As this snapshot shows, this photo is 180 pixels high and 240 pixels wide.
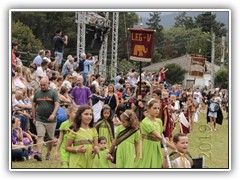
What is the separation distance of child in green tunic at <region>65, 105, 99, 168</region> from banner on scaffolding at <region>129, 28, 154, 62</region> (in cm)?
347

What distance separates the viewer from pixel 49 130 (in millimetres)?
12211

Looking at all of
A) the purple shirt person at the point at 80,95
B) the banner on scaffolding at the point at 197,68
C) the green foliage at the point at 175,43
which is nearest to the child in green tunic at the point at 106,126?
the purple shirt person at the point at 80,95

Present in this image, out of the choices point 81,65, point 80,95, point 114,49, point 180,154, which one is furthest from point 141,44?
point 114,49

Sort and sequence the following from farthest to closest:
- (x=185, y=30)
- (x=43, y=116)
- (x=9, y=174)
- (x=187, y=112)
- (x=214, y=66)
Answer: (x=185, y=30) → (x=214, y=66) → (x=187, y=112) → (x=43, y=116) → (x=9, y=174)

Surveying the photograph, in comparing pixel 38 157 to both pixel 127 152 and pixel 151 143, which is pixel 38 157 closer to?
pixel 127 152

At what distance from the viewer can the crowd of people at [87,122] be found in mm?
9031

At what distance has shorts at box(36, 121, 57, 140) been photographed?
12062 millimetres

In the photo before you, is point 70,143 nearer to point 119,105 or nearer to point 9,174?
point 9,174

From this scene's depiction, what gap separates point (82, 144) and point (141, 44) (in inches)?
151

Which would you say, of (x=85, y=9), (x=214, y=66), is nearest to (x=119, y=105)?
(x=85, y=9)

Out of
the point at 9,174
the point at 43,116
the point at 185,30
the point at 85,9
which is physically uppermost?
the point at 185,30

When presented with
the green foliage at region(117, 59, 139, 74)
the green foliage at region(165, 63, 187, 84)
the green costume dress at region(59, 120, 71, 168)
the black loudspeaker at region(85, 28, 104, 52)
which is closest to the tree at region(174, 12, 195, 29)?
the green foliage at region(165, 63, 187, 84)

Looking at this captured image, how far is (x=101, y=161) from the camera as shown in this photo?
31.6 ft
